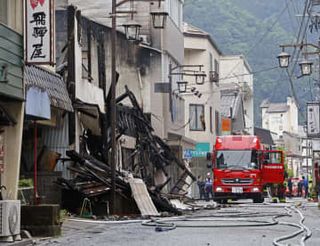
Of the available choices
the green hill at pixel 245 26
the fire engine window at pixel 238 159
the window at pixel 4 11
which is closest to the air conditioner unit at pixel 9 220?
the window at pixel 4 11

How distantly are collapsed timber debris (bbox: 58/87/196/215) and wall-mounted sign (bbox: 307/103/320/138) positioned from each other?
31.4 ft

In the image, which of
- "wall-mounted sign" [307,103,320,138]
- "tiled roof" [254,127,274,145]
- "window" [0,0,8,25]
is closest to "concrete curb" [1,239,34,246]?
"window" [0,0,8,25]

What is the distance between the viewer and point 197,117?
67.9 meters

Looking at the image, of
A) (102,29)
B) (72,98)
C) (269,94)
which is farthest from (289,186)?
(269,94)

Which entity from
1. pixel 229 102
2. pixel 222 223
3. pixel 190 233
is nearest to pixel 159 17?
pixel 222 223

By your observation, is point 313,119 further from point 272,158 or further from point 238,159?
point 238,159

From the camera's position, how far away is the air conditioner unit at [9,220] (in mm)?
17078

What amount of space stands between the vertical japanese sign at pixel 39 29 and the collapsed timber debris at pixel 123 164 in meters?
7.25

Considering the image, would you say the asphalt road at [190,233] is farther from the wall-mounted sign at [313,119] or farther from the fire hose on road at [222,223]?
the wall-mounted sign at [313,119]

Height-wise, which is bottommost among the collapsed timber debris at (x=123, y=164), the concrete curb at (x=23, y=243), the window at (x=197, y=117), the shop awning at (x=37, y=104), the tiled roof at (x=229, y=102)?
the concrete curb at (x=23, y=243)

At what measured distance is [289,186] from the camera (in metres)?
67.8

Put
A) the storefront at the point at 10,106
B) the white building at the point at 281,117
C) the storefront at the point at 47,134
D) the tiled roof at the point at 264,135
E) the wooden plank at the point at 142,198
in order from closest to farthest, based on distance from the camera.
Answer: the storefront at the point at 10,106, the storefront at the point at 47,134, the wooden plank at the point at 142,198, the tiled roof at the point at 264,135, the white building at the point at 281,117

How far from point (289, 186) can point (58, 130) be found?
1659 inches

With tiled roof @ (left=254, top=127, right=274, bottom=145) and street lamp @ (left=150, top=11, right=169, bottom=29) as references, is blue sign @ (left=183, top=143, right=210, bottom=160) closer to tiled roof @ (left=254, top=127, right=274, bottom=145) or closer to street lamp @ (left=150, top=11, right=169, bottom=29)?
street lamp @ (left=150, top=11, right=169, bottom=29)
